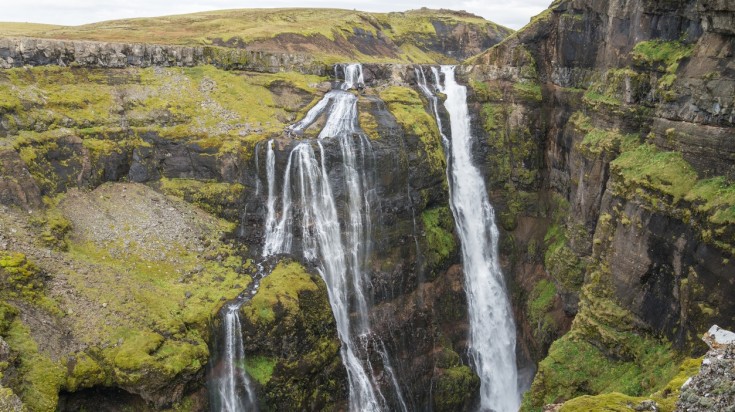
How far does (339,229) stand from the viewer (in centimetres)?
3103

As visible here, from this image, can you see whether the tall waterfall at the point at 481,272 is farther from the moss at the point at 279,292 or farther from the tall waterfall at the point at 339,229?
the moss at the point at 279,292

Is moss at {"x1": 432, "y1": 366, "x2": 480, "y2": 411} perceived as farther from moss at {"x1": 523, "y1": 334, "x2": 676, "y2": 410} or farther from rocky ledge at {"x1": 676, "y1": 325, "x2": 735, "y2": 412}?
rocky ledge at {"x1": 676, "y1": 325, "x2": 735, "y2": 412}

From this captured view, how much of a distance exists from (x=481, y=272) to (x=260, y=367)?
55.9 ft

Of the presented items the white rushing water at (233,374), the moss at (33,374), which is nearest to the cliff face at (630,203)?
the white rushing water at (233,374)

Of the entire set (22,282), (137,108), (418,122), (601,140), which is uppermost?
(137,108)

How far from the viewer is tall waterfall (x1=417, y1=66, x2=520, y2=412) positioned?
3209cm

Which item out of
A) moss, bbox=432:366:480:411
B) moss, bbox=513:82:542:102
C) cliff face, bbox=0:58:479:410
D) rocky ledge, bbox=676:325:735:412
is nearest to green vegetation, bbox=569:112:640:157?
moss, bbox=513:82:542:102

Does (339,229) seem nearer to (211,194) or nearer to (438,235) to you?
(438,235)

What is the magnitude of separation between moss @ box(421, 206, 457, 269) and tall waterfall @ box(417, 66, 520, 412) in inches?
46.7

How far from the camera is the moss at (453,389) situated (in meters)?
30.6

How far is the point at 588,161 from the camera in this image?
2905 cm

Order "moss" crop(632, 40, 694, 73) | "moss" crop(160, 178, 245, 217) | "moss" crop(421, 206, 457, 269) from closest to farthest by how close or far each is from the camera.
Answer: "moss" crop(632, 40, 694, 73) → "moss" crop(160, 178, 245, 217) → "moss" crop(421, 206, 457, 269)

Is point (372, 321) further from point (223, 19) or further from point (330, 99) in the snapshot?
point (223, 19)

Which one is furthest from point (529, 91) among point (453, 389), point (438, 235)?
point (453, 389)
